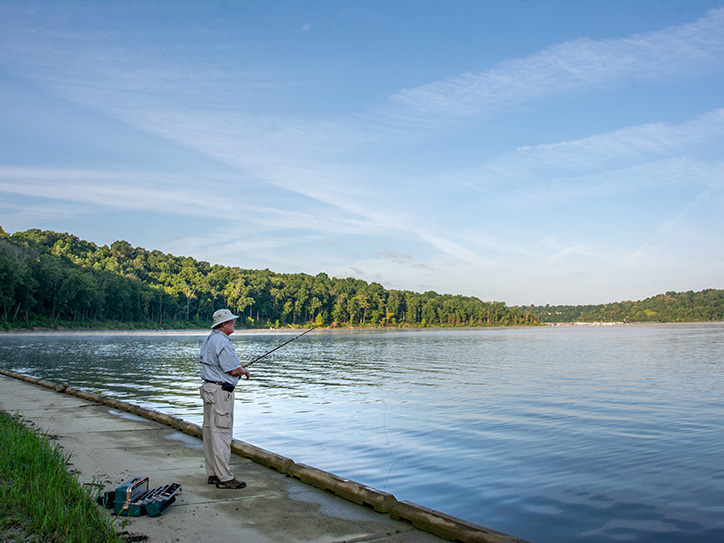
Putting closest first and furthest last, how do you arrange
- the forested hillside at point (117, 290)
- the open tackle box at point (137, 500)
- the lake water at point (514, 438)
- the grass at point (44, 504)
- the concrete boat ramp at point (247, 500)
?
the grass at point (44, 504)
the concrete boat ramp at point (247, 500)
the open tackle box at point (137, 500)
the lake water at point (514, 438)
the forested hillside at point (117, 290)

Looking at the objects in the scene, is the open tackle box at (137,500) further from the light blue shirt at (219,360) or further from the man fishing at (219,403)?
the light blue shirt at (219,360)

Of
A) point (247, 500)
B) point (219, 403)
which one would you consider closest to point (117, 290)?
point (219, 403)

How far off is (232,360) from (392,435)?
782 centimetres

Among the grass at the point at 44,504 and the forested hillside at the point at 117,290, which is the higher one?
the forested hillside at the point at 117,290

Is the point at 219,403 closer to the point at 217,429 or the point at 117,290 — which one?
the point at 217,429

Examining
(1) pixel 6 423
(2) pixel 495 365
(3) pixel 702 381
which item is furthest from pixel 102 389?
(3) pixel 702 381

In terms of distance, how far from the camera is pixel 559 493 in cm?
958

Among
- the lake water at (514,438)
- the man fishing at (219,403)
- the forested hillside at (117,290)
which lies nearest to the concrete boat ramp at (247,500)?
the man fishing at (219,403)

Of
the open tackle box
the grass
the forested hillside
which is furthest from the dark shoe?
the forested hillside

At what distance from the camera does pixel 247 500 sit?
708cm

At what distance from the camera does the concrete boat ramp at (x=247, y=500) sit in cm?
589

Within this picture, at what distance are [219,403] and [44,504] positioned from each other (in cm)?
232

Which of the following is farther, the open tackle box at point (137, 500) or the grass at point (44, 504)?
the open tackle box at point (137, 500)

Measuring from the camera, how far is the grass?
17.3ft
